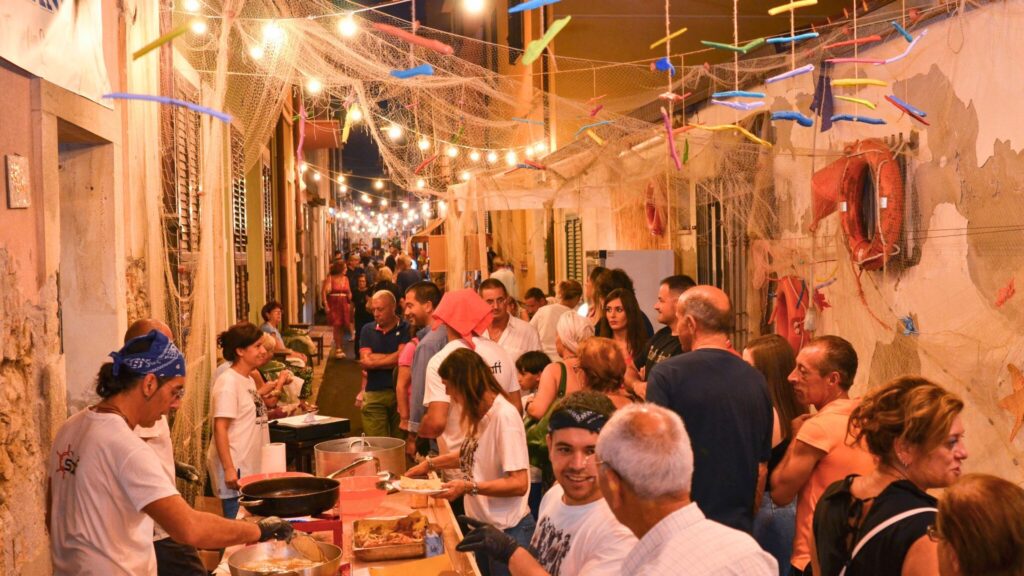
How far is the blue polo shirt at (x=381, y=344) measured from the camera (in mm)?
8180

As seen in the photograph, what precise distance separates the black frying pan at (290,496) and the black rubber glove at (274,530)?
0.42 metres

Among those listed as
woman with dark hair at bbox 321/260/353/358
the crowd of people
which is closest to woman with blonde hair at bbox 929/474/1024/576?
the crowd of people

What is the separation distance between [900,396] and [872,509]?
1.26 ft

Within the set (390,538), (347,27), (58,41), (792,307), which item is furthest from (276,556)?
(792,307)

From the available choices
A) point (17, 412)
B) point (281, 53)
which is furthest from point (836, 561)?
point (281, 53)

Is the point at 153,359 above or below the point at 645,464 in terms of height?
above

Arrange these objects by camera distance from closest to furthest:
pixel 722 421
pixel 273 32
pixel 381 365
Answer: pixel 722 421
pixel 273 32
pixel 381 365

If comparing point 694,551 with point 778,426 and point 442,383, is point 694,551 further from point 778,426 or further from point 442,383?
point 442,383

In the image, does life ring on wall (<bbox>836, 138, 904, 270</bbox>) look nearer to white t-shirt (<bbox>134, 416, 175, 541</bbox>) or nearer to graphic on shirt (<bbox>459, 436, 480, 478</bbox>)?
graphic on shirt (<bbox>459, 436, 480, 478</bbox>)

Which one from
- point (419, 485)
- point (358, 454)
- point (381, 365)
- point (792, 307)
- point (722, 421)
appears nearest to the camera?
point (722, 421)

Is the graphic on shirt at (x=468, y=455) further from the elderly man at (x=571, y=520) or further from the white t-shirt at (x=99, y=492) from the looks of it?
the white t-shirt at (x=99, y=492)

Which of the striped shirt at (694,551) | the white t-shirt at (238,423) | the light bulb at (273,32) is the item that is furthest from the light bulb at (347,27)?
the striped shirt at (694,551)

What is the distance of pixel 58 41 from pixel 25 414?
1.47 meters

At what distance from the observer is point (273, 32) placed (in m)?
5.96
